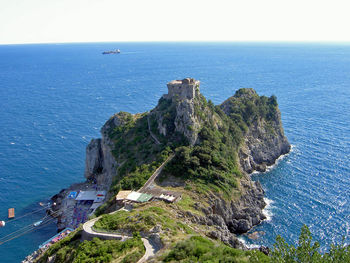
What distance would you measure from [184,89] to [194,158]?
2181 centimetres

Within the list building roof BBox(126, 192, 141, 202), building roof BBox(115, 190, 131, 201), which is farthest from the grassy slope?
building roof BBox(126, 192, 141, 202)

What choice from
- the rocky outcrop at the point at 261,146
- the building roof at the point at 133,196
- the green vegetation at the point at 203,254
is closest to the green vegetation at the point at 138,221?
the building roof at the point at 133,196

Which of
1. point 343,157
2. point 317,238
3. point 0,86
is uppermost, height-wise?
point 0,86

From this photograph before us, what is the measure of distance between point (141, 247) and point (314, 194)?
52.5 m

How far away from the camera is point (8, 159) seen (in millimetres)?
96688

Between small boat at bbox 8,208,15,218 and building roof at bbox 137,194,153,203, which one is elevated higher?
building roof at bbox 137,194,153,203

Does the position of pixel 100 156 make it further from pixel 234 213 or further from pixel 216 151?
pixel 234 213

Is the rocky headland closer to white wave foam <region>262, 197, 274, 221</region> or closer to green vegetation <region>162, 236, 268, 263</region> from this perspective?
white wave foam <region>262, 197, 274, 221</region>

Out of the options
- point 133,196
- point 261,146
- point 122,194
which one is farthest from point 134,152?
point 261,146

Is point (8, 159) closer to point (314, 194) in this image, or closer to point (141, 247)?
point (141, 247)

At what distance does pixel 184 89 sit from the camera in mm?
80562

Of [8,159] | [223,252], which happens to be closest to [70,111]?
[8,159]

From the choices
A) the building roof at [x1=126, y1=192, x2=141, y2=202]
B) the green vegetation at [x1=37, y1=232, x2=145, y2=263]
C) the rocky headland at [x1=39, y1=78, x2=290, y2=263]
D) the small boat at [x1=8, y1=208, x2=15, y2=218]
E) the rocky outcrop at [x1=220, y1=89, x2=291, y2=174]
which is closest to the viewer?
the green vegetation at [x1=37, y1=232, x2=145, y2=263]

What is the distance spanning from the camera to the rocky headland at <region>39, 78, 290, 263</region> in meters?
60.8
